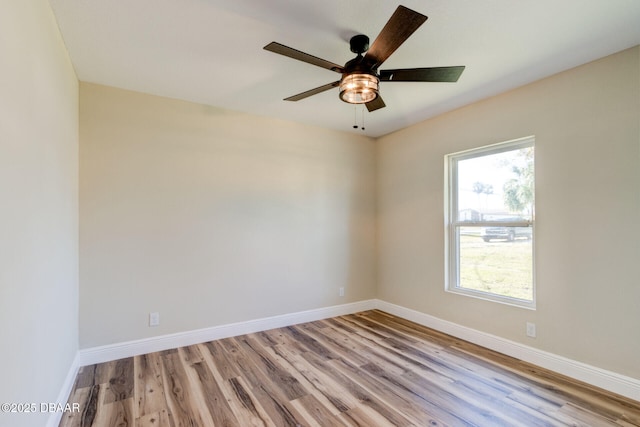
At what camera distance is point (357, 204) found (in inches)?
173

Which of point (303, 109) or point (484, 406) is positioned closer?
point (484, 406)

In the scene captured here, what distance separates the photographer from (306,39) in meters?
2.12

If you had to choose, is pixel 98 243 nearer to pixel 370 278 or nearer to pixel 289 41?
pixel 289 41

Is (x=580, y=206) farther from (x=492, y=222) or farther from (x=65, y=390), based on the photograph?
(x=65, y=390)

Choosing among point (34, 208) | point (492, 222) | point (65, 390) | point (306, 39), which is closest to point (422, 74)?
point (306, 39)

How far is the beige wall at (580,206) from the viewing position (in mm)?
2238

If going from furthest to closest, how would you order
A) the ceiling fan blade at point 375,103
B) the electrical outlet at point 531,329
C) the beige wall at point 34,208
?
the electrical outlet at point 531,329
the ceiling fan blade at point 375,103
the beige wall at point 34,208

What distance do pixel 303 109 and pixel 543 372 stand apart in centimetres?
338

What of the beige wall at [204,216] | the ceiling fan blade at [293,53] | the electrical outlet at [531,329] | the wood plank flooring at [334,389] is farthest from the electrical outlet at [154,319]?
the electrical outlet at [531,329]

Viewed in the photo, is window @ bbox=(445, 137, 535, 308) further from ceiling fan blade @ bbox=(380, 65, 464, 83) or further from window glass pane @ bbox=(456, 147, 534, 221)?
ceiling fan blade @ bbox=(380, 65, 464, 83)

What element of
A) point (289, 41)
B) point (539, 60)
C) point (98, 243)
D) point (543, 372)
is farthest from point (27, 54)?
point (543, 372)

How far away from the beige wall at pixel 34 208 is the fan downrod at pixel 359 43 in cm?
173

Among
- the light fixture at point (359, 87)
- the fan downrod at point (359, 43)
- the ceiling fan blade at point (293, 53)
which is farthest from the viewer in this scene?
the fan downrod at point (359, 43)

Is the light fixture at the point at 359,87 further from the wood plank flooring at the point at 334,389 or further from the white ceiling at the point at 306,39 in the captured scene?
the wood plank flooring at the point at 334,389
